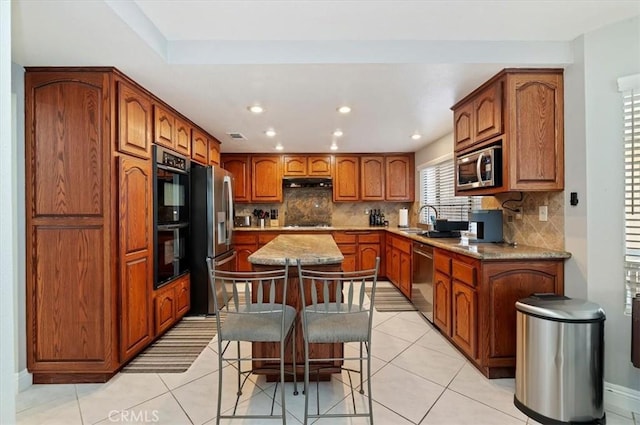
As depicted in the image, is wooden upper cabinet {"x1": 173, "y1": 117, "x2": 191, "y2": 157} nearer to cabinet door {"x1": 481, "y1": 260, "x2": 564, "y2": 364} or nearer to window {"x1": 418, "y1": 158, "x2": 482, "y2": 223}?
cabinet door {"x1": 481, "y1": 260, "x2": 564, "y2": 364}

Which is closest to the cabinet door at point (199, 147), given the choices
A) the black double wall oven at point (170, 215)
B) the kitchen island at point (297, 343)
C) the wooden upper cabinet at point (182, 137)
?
the wooden upper cabinet at point (182, 137)

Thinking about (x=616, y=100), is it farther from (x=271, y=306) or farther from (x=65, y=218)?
(x=65, y=218)

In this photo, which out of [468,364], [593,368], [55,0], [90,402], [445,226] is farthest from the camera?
[445,226]

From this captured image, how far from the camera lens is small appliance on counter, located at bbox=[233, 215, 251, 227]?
5789 millimetres

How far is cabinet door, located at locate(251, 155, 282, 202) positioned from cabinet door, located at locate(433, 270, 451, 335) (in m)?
3.28

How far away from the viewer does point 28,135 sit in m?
2.21

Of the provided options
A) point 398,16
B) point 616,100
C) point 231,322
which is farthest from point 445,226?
point 231,322

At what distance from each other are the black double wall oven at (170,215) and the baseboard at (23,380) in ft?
3.20

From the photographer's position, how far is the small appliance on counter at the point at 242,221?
5.79 m

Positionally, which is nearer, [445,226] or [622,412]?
[622,412]

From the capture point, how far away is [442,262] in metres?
2.92

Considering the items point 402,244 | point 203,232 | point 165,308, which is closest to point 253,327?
point 165,308

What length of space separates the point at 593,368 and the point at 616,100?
170 cm

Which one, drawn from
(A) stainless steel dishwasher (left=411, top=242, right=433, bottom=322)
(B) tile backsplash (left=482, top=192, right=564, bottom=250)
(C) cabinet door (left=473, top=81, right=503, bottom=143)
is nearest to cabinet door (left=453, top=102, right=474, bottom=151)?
(C) cabinet door (left=473, top=81, right=503, bottom=143)
